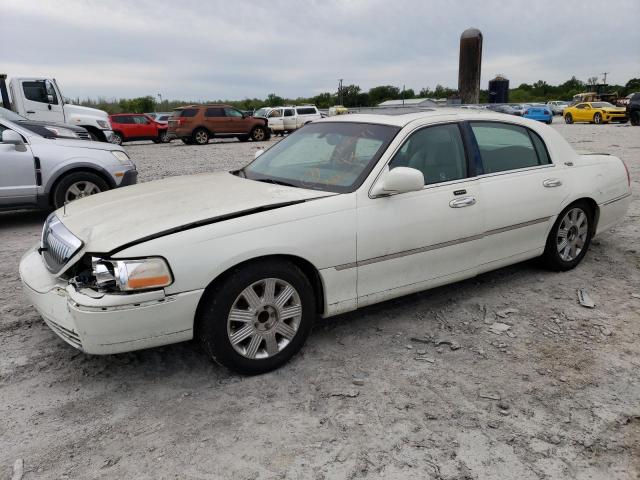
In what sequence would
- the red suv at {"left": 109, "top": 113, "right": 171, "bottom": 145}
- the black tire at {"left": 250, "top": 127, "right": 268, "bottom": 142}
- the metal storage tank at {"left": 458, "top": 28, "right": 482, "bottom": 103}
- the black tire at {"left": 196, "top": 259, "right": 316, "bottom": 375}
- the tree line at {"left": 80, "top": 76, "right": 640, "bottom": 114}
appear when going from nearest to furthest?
the black tire at {"left": 196, "top": 259, "right": 316, "bottom": 375}
the metal storage tank at {"left": 458, "top": 28, "right": 482, "bottom": 103}
the red suv at {"left": 109, "top": 113, "right": 171, "bottom": 145}
the black tire at {"left": 250, "top": 127, "right": 268, "bottom": 142}
the tree line at {"left": 80, "top": 76, "right": 640, "bottom": 114}

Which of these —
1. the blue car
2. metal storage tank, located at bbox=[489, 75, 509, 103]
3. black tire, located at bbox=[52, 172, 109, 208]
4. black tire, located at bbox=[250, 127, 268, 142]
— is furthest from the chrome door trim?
the blue car

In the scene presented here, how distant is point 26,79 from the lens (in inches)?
605

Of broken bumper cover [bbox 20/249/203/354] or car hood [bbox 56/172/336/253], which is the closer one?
broken bumper cover [bbox 20/249/203/354]

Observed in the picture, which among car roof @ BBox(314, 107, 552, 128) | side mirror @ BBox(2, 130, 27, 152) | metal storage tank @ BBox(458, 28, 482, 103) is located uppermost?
metal storage tank @ BBox(458, 28, 482, 103)

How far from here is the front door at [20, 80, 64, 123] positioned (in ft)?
50.6

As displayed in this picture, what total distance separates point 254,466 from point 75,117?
1643 cm

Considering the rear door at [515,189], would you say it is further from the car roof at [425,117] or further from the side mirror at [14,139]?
the side mirror at [14,139]

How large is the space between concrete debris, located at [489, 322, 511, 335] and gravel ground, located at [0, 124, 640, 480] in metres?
0.05

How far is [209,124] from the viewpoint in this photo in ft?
75.5

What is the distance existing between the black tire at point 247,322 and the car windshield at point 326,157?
71cm

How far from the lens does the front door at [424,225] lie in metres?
3.40

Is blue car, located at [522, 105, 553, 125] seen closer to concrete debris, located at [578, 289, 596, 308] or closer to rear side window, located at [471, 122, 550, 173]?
rear side window, located at [471, 122, 550, 173]

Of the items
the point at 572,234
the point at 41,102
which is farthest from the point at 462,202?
the point at 41,102

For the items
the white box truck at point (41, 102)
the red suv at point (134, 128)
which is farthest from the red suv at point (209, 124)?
the white box truck at point (41, 102)
